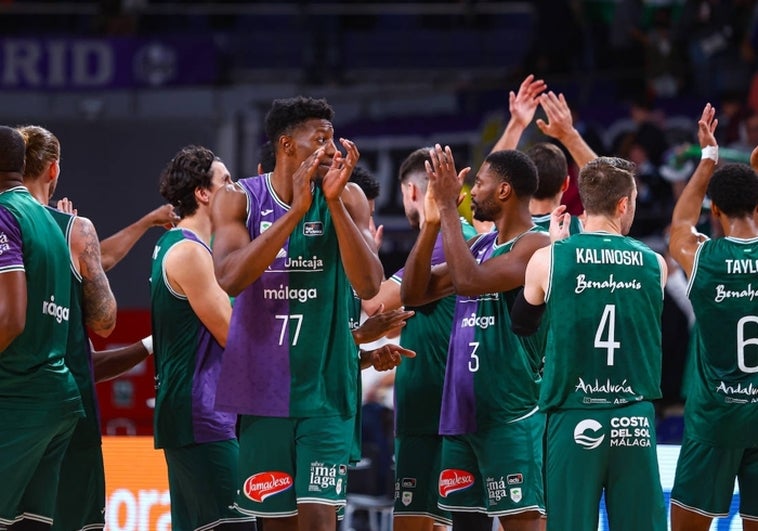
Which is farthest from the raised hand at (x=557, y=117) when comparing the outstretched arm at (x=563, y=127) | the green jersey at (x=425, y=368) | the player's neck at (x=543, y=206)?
the green jersey at (x=425, y=368)

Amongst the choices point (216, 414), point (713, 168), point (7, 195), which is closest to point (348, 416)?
point (216, 414)

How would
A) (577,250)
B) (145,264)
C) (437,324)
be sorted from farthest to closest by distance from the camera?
1. (145,264)
2. (437,324)
3. (577,250)

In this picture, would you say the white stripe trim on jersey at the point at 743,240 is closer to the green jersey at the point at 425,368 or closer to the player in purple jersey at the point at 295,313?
the green jersey at the point at 425,368

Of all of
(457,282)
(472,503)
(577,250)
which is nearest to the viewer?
(577,250)

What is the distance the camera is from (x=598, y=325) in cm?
621

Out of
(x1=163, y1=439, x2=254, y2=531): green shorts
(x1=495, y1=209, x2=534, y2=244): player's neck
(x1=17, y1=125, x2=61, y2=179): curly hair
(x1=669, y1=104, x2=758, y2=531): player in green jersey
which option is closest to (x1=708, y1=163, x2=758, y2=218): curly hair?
(x1=669, y1=104, x2=758, y2=531): player in green jersey

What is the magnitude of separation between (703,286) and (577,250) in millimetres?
1221

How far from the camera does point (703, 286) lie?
711 centimetres

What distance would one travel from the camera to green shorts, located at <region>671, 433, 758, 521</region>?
700 cm

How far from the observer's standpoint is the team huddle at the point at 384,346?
6.18m

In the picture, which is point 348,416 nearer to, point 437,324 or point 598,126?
point 437,324

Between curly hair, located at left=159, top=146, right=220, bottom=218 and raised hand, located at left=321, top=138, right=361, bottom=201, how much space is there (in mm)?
1403

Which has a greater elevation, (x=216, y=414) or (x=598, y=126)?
(x=598, y=126)

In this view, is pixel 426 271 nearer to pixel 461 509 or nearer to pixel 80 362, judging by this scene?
pixel 461 509
